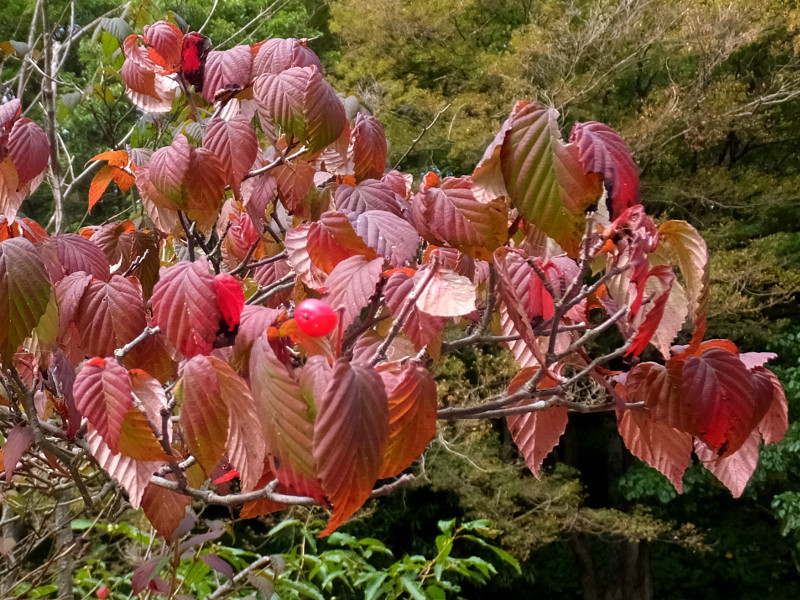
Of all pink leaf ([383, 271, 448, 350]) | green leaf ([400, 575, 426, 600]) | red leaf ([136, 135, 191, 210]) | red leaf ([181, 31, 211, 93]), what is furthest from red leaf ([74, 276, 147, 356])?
green leaf ([400, 575, 426, 600])

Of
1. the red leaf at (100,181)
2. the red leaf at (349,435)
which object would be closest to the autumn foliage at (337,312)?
the red leaf at (349,435)

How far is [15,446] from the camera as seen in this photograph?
0.57 metres

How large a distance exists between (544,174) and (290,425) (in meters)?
0.21

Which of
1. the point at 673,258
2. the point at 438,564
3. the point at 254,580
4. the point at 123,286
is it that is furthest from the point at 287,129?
the point at 438,564

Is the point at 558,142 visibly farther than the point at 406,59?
No

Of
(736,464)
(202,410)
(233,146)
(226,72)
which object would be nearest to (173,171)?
(233,146)

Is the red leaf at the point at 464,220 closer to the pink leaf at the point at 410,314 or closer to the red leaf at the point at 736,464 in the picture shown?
the pink leaf at the point at 410,314

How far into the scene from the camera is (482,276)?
2.07ft

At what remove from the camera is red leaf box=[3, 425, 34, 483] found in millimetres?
558

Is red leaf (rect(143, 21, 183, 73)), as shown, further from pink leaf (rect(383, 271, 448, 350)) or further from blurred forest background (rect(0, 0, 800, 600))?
blurred forest background (rect(0, 0, 800, 600))

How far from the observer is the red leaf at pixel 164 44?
70 centimetres

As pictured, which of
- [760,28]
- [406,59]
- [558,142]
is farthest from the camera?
[406,59]

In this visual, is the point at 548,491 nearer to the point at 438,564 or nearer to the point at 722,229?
the point at 722,229

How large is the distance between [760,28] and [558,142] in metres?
4.21
